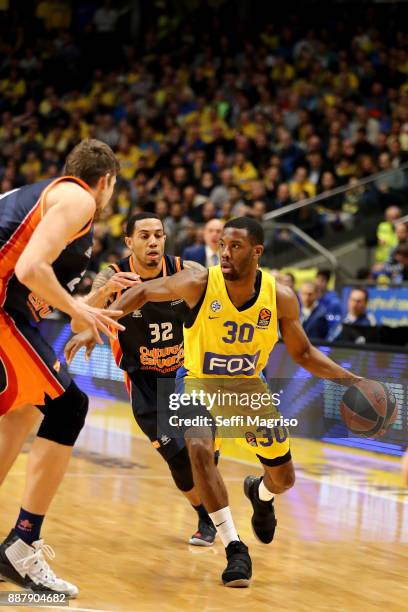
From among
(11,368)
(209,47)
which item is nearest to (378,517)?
(11,368)

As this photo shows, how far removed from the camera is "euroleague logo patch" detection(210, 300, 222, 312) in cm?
571

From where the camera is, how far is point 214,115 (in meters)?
19.4

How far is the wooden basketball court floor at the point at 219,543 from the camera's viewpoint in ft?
16.8

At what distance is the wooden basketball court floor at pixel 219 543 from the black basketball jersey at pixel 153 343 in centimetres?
100

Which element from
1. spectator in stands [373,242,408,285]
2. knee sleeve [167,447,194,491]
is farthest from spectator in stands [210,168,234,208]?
knee sleeve [167,447,194,491]

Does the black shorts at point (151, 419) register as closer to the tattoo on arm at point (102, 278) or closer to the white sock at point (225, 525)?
the tattoo on arm at point (102, 278)

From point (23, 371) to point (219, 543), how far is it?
2165 mm

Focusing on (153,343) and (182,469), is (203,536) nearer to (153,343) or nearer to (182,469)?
(182,469)

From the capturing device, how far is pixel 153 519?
7.01 m

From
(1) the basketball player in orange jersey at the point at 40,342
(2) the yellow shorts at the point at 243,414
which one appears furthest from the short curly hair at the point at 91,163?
(2) the yellow shorts at the point at 243,414

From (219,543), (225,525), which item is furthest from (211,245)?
(225,525)

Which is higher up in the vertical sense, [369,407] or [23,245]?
[23,245]

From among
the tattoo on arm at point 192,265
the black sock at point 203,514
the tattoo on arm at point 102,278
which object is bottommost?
the black sock at point 203,514

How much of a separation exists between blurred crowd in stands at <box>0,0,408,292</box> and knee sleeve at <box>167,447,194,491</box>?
6.66 meters
